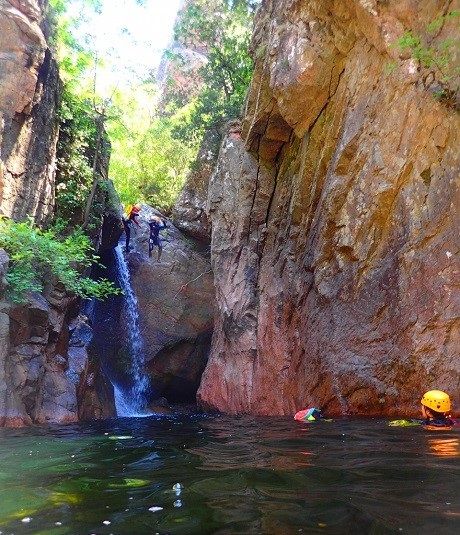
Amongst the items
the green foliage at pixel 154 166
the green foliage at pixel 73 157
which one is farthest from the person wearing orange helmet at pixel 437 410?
the green foliage at pixel 154 166

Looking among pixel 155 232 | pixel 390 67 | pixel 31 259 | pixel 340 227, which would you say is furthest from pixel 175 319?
pixel 390 67

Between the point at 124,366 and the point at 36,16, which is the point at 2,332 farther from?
the point at 36,16

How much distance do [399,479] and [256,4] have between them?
18.3m

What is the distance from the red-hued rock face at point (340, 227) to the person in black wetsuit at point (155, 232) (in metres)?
4.97

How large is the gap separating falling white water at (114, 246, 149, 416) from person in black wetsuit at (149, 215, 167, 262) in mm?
1588

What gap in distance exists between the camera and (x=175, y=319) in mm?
18953

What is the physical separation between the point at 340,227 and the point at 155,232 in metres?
10.5

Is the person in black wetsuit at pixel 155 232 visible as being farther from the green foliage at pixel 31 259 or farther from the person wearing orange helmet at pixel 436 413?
the person wearing orange helmet at pixel 436 413

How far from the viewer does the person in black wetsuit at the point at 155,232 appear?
1973 cm

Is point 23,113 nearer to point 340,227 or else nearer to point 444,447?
point 340,227

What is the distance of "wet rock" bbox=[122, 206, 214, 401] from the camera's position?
18.7 metres

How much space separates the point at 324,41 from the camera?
11.8 meters

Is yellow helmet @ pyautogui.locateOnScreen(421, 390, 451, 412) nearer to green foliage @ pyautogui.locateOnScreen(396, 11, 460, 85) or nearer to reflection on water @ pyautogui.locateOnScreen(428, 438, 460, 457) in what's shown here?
reflection on water @ pyautogui.locateOnScreen(428, 438, 460, 457)

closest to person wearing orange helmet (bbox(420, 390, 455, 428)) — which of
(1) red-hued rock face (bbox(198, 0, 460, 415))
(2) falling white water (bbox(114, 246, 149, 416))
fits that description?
(1) red-hued rock face (bbox(198, 0, 460, 415))
